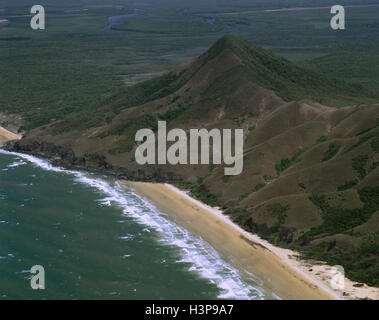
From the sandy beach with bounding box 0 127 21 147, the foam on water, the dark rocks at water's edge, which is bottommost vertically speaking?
the foam on water

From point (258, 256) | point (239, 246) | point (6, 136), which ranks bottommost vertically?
point (258, 256)

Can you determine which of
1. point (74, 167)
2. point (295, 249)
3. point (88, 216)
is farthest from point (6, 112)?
point (295, 249)

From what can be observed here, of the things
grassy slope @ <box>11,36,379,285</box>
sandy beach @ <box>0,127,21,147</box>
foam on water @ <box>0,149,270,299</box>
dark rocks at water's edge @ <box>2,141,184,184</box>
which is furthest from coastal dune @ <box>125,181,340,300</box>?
sandy beach @ <box>0,127,21,147</box>

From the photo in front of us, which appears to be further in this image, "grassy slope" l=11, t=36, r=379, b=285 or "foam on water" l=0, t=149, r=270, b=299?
"grassy slope" l=11, t=36, r=379, b=285

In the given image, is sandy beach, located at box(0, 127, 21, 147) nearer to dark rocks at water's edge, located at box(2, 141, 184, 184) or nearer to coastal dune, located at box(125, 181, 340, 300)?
dark rocks at water's edge, located at box(2, 141, 184, 184)

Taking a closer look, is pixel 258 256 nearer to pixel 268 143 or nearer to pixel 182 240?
pixel 182 240

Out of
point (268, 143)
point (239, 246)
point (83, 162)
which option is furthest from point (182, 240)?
point (83, 162)

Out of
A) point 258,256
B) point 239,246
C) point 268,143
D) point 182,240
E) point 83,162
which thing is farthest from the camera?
point 83,162

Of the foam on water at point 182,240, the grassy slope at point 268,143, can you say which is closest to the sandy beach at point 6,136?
the grassy slope at point 268,143
